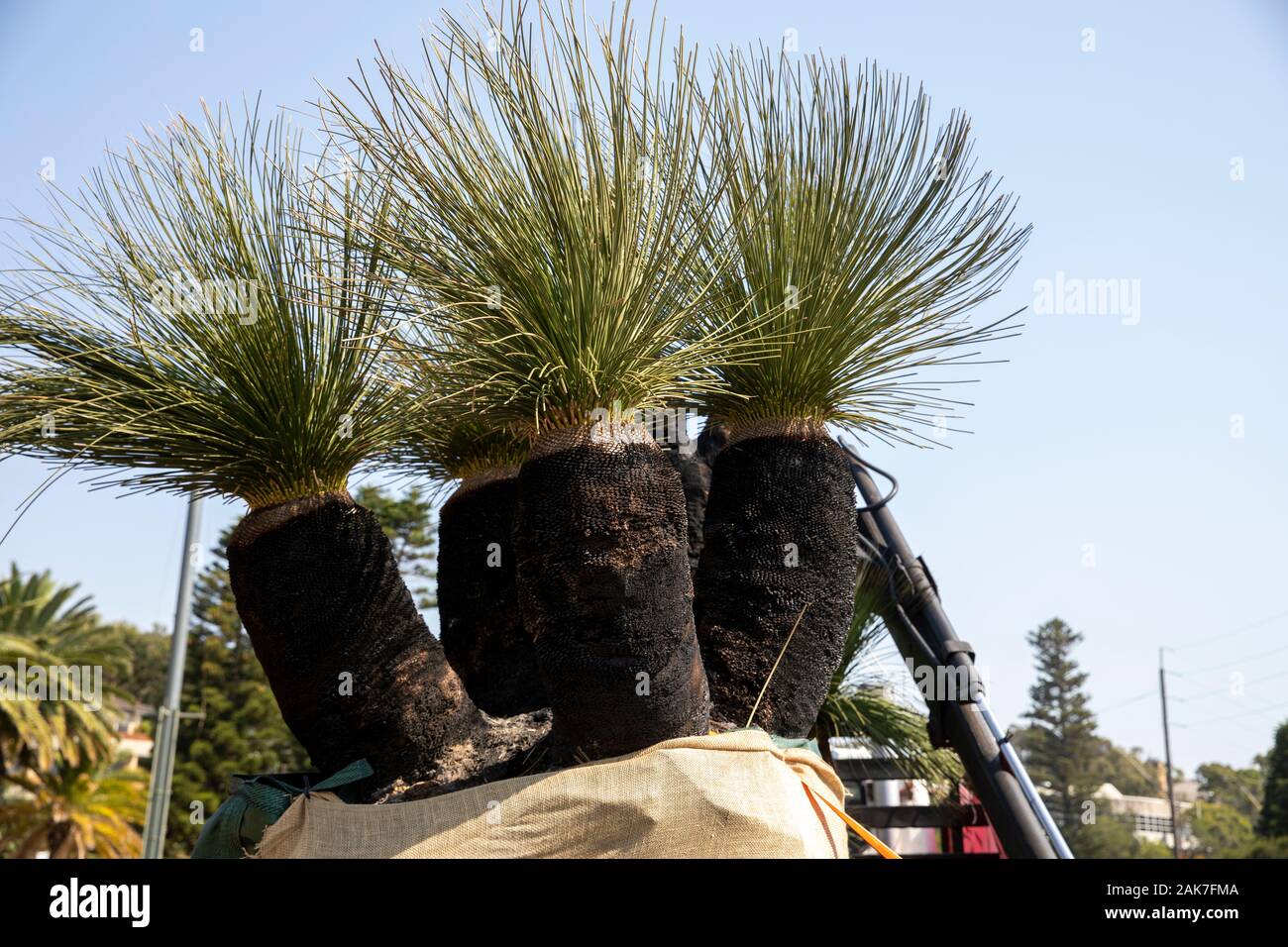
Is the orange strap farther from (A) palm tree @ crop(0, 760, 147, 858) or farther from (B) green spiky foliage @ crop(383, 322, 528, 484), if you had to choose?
(A) palm tree @ crop(0, 760, 147, 858)

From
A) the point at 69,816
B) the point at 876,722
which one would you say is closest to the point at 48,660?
the point at 69,816

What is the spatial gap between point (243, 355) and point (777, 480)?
3.95ft

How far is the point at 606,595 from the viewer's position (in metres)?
2.08

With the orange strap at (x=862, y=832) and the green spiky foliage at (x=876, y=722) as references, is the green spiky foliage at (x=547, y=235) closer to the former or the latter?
the orange strap at (x=862, y=832)

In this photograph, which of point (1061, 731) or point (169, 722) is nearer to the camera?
point (169, 722)

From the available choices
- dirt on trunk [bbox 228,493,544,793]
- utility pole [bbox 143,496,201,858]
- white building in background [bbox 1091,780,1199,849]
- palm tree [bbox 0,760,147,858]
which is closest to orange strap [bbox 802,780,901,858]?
dirt on trunk [bbox 228,493,544,793]

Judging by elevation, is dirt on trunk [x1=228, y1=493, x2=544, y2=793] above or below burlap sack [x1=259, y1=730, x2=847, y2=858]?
above

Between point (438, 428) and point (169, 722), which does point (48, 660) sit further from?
point (438, 428)

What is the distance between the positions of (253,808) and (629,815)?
91 centimetres

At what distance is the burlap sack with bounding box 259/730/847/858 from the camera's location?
2.04 metres

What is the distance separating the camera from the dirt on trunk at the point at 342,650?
2.40 m

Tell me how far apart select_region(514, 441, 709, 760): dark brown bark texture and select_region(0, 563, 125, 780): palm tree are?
1735 centimetres
